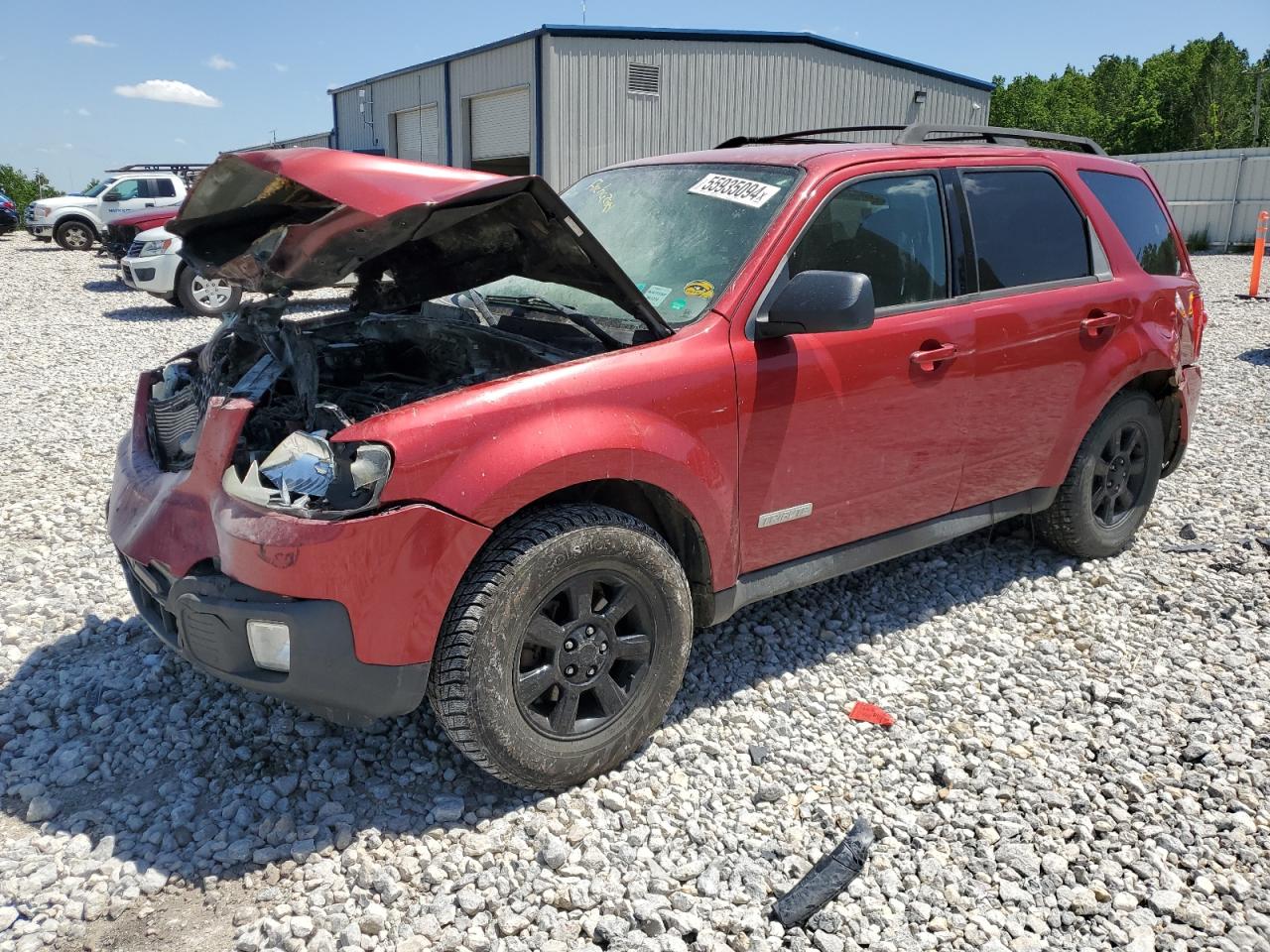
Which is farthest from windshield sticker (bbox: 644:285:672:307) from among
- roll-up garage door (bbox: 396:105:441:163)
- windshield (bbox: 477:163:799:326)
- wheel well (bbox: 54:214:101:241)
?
wheel well (bbox: 54:214:101:241)

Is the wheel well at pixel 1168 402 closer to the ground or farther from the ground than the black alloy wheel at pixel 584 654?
farther from the ground

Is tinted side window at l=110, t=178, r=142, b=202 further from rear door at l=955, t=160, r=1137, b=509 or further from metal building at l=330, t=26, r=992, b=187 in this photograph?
rear door at l=955, t=160, r=1137, b=509

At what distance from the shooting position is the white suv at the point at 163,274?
12664mm

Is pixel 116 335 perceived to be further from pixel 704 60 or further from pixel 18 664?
pixel 704 60

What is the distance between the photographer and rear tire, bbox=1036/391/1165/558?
4.57 metres

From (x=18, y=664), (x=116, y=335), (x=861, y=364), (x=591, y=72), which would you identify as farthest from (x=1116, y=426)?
(x=591, y=72)

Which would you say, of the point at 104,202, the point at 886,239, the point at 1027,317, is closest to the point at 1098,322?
the point at 1027,317

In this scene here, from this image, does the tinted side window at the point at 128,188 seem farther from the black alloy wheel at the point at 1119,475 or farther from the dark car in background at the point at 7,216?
the black alloy wheel at the point at 1119,475

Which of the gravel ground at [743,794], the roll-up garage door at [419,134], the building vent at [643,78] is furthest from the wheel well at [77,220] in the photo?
the gravel ground at [743,794]

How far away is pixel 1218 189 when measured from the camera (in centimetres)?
2728

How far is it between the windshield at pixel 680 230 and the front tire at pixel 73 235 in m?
22.8

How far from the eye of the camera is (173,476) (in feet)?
10.0

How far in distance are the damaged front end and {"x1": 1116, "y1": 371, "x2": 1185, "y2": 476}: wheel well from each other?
115 inches

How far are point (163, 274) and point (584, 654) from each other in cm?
1190
